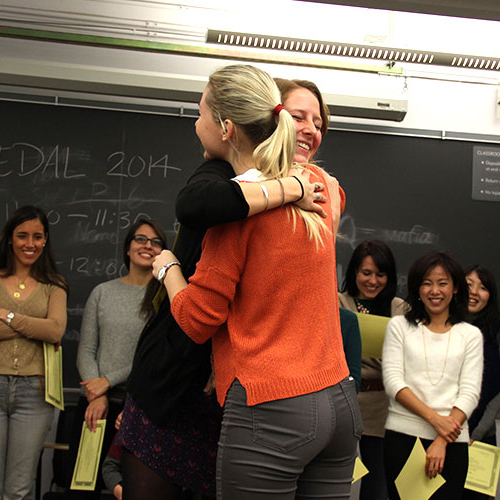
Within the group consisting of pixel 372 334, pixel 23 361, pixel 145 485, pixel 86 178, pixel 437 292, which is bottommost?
pixel 145 485

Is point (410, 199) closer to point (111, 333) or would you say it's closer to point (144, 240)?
point (144, 240)

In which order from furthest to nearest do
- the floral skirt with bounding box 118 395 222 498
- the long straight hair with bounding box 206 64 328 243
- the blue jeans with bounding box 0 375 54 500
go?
1. the blue jeans with bounding box 0 375 54 500
2. the floral skirt with bounding box 118 395 222 498
3. the long straight hair with bounding box 206 64 328 243

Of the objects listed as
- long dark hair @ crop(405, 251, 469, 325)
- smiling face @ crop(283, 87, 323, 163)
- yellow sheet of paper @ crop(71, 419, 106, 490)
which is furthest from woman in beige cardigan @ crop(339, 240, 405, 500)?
smiling face @ crop(283, 87, 323, 163)

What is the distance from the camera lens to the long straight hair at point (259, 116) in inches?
50.3

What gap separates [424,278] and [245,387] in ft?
7.06

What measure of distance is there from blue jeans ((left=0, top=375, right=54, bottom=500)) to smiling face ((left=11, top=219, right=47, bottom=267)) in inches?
23.8

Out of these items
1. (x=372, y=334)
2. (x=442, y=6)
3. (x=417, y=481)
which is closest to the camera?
(x=442, y=6)

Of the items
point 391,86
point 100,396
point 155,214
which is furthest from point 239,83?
Result: point 391,86

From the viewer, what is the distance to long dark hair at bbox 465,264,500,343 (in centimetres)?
378

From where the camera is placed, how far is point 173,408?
139cm

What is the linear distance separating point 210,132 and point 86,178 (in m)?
3.14

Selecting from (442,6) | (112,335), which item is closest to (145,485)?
(442,6)

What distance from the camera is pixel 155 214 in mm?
4398

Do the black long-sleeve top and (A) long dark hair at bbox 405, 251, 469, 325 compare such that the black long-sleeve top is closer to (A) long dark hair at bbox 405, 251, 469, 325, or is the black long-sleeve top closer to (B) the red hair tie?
(B) the red hair tie
